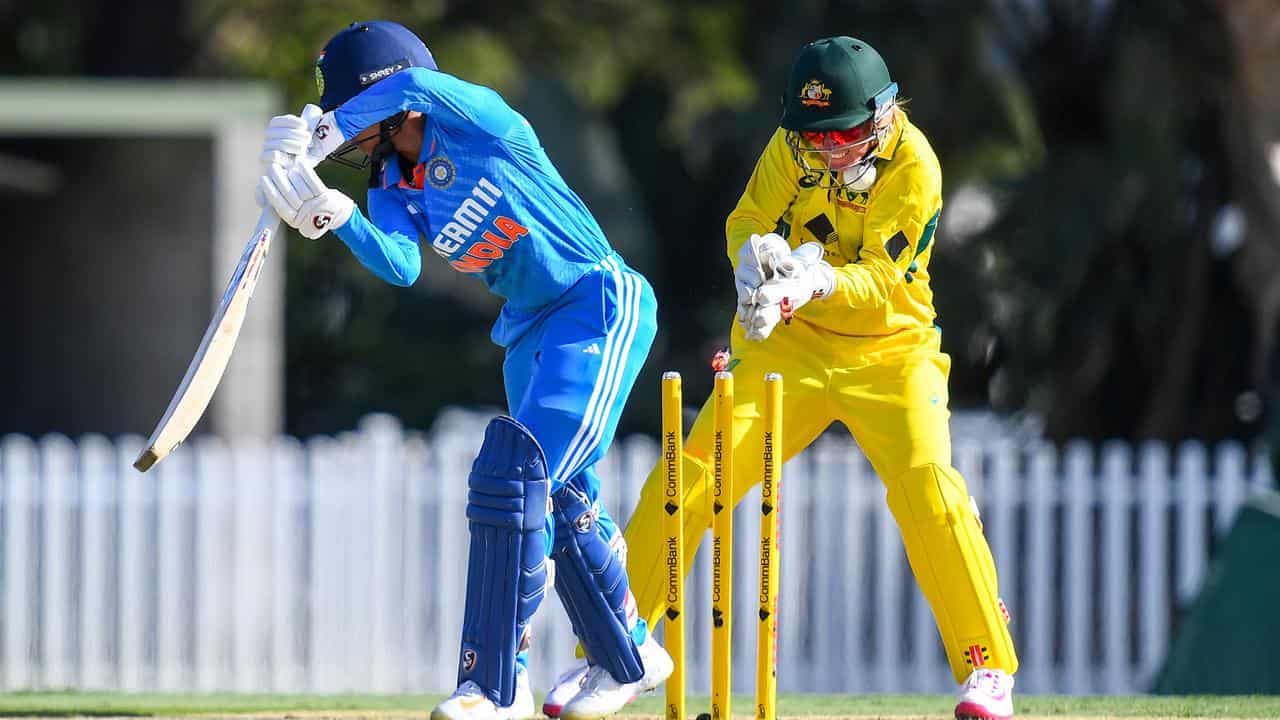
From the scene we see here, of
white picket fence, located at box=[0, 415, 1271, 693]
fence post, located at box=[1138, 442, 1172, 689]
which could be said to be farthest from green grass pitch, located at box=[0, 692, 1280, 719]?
fence post, located at box=[1138, 442, 1172, 689]

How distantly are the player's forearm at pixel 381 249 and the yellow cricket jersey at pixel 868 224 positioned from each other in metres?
0.83

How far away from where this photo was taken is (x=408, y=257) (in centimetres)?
480

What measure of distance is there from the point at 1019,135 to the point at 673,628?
8664mm

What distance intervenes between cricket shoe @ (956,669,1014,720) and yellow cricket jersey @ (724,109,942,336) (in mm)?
929

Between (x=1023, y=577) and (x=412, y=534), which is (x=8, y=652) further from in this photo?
(x=1023, y=577)

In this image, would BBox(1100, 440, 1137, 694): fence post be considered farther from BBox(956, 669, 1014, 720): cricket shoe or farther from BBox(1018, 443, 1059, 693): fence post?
BBox(956, 669, 1014, 720): cricket shoe

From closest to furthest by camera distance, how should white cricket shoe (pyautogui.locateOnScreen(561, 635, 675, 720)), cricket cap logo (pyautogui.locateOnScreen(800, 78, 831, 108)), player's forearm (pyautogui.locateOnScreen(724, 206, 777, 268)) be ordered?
cricket cap logo (pyautogui.locateOnScreen(800, 78, 831, 108)), white cricket shoe (pyautogui.locateOnScreen(561, 635, 675, 720)), player's forearm (pyautogui.locateOnScreen(724, 206, 777, 268))

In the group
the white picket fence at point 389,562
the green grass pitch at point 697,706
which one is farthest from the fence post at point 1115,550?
the green grass pitch at point 697,706

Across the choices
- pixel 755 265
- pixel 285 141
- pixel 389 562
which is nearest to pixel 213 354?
pixel 285 141

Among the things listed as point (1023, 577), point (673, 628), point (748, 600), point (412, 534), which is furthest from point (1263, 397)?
point (673, 628)

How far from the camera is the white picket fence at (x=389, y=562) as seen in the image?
10.3 m

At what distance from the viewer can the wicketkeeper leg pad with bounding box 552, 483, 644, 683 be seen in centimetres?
496

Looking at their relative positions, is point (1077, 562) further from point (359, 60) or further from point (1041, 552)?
point (359, 60)

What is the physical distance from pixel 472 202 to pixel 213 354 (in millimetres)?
727
